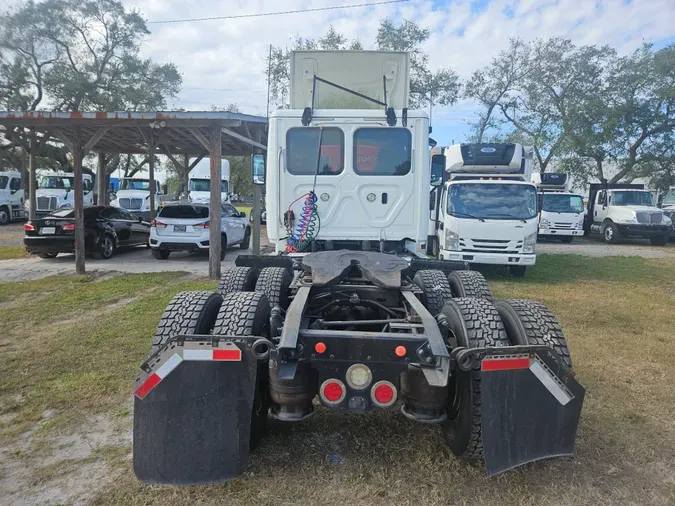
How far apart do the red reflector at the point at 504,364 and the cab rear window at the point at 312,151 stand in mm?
3832

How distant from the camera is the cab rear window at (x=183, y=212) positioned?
12539mm

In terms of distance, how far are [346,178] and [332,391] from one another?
12.1 ft

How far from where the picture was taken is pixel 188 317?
3.14 meters

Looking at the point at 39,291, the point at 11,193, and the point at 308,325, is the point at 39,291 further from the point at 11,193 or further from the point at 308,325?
the point at 11,193

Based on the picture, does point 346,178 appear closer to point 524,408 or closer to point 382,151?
point 382,151

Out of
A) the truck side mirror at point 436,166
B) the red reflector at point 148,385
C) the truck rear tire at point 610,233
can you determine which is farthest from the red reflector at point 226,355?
the truck rear tire at point 610,233

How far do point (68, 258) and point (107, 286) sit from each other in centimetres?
468

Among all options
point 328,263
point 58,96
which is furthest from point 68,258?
point 58,96

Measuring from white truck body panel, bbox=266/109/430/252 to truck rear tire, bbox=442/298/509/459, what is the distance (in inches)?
114

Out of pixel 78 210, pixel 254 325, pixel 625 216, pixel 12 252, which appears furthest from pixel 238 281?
pixel 625 216

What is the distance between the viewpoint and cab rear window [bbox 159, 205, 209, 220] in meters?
12.5

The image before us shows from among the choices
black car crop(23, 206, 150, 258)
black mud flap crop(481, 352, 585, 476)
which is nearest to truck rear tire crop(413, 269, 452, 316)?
black mud flap crop(481, 352, 585, 476)

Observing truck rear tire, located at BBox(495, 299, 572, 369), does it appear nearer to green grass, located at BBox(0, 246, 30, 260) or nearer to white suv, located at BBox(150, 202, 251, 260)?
white suv, located at BBox(150, 202, 251, 260)

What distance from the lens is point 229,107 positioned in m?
49.9
